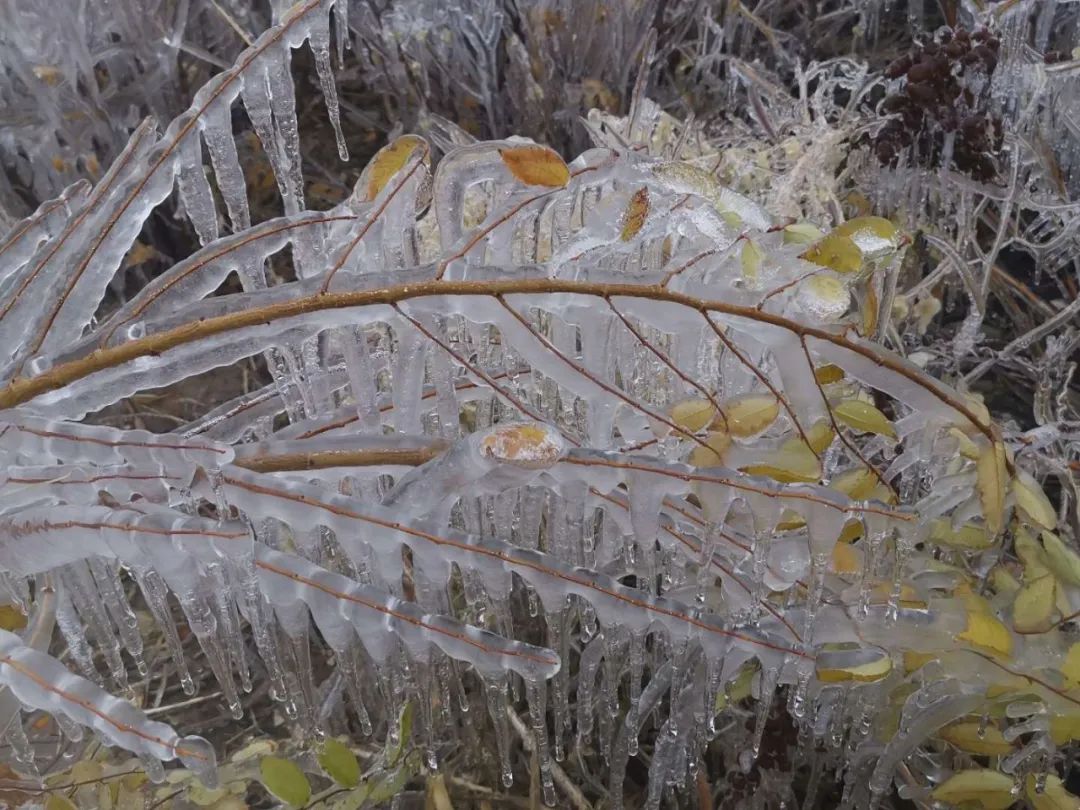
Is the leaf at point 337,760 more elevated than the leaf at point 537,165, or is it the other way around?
the leaf at point 537,165

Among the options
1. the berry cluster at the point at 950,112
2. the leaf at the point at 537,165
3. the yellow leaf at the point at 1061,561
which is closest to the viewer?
the leaf at the point at 537,165

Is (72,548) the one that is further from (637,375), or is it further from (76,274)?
(637,375)

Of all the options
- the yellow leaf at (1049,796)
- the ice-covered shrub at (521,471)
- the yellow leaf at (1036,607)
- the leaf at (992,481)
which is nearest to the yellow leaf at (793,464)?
the ice-covered shrub at (521,471)

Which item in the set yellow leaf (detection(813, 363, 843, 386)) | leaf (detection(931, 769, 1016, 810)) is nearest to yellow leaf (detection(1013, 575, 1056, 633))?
leaf (detection(931, 769, 1016, 810))

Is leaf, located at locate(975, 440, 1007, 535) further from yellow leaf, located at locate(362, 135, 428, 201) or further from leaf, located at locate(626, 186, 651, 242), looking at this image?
yellow leaf, located at locate(362, 135, 428, 201)

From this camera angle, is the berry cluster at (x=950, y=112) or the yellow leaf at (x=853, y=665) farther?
the berry cluster at (x=950, y=112)

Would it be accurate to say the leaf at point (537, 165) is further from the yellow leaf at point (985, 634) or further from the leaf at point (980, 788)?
the leaf at point (980, 788)

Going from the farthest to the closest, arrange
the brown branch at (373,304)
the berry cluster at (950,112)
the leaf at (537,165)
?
the berry cluster at (950,112) → the leaf at (537,165) → the brown branch at (373,304)

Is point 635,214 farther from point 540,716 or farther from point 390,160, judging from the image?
point 540,716
